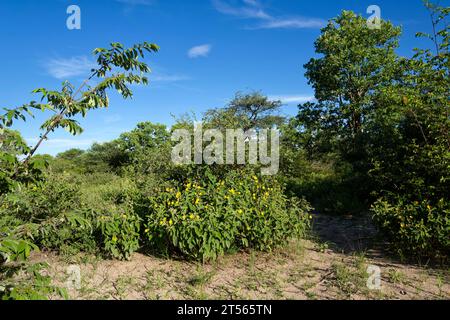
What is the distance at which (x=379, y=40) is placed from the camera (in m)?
16.3

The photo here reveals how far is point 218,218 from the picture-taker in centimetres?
416

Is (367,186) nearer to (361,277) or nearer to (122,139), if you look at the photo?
(361,277)

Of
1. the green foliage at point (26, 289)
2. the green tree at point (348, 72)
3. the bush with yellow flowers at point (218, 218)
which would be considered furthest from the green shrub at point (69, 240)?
the green tree at point (348, 72)

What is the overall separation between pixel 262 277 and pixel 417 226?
210 cm

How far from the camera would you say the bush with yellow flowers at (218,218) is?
157 inches

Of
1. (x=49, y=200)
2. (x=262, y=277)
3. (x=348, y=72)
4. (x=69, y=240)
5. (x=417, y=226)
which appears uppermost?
(x=348, y=72)

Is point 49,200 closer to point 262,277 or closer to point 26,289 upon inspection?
point 26,289

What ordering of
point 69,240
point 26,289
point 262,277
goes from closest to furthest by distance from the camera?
point 26,289 → point 262,277 → point 69,240

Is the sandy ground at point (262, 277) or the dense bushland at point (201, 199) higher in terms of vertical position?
the dense bushland at point (201, 199)

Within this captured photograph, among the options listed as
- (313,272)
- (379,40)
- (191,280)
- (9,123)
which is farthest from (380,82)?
(9,123)

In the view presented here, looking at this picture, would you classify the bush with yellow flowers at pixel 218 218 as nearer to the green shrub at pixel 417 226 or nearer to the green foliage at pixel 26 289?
the green shrub at pixel 417 226

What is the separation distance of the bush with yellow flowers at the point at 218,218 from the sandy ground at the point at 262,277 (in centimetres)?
24

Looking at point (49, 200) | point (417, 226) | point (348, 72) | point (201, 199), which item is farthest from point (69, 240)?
point (348, 72)

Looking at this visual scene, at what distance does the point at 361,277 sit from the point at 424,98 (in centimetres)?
296
